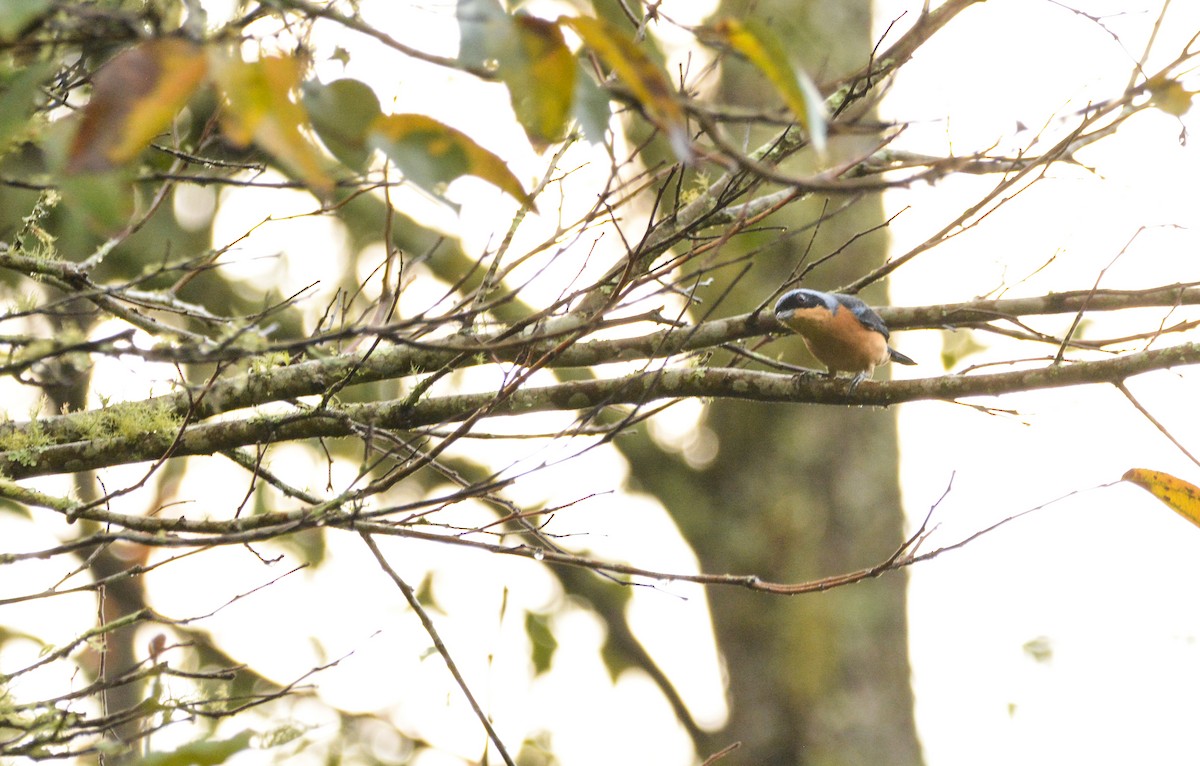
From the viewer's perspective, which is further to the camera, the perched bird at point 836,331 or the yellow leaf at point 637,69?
the perched bird at point 836,331

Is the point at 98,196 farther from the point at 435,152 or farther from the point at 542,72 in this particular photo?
the point at 542,72

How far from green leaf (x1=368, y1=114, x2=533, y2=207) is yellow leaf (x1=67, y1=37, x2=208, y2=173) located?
0.74ft

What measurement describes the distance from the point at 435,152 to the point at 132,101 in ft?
1.08

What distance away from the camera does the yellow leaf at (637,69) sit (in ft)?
3.43

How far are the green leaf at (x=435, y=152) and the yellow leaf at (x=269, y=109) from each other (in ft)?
0.51

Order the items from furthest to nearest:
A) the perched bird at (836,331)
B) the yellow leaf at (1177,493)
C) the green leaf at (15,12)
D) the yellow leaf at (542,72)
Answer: the perched bird at (836,331)
the yellow leaf at (1177,493)
the yellow leaf at (542,72)
the green leaf at (15,12)

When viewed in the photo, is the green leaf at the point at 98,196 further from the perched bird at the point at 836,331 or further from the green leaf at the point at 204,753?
the perched bird at the point at 836,331

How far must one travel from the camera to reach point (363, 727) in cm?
625

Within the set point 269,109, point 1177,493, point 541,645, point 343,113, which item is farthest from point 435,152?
point 541,645

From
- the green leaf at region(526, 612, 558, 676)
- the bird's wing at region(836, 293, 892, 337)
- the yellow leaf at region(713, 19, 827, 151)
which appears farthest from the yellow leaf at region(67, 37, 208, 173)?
the green leaf at region(526, 612, 558, 676)

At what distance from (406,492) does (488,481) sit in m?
5.03

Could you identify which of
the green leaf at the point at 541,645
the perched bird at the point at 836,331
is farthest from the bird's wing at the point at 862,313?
the green leaf at the point at 541,645

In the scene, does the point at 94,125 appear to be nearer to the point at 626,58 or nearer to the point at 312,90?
the point at 312,90

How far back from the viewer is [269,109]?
3.21 feet
